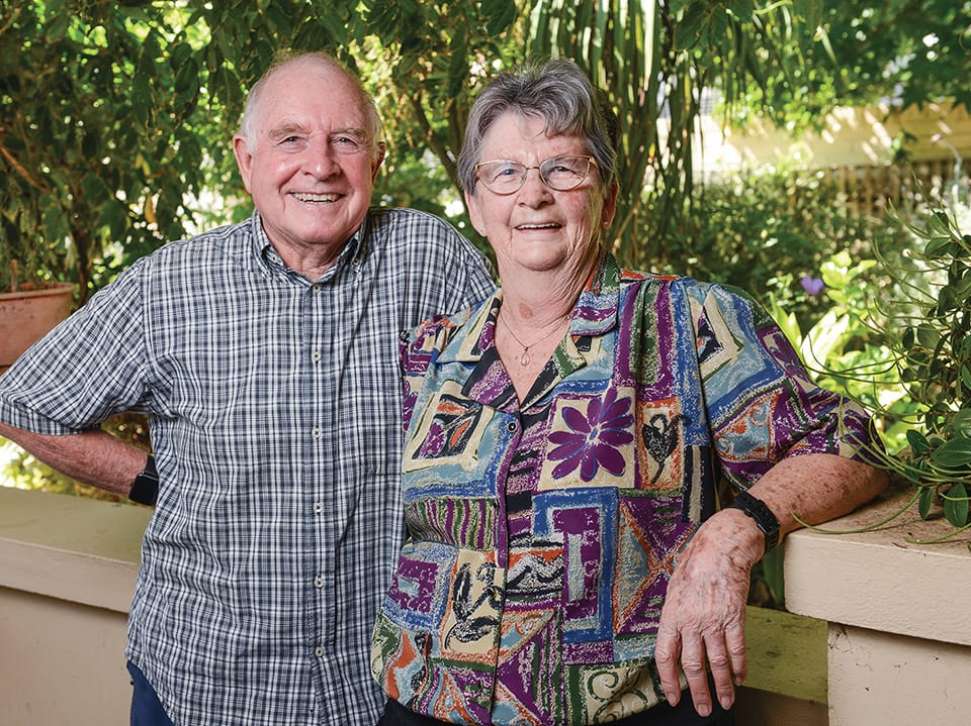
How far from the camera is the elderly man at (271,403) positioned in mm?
1868

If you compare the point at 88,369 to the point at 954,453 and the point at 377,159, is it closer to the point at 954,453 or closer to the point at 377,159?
the point at 377,159

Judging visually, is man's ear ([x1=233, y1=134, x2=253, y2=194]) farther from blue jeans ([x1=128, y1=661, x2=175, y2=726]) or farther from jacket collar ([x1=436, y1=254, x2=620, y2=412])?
blue jeans ([x1=128, y1=661, x2=175, y2=726])

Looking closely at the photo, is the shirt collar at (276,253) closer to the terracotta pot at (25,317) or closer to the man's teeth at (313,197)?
the man's teeth at (313,197)

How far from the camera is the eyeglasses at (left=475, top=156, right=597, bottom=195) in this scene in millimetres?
1661

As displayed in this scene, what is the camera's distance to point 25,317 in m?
2.49

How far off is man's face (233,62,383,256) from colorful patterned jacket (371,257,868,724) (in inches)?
16.9

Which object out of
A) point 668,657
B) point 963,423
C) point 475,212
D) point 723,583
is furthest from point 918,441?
point 475,212

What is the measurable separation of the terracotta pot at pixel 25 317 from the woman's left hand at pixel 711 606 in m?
1.58

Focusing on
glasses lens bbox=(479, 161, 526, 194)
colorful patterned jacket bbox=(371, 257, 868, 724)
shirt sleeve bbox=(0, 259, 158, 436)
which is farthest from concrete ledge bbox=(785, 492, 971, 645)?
shirt sleeve bbox=(0, 259, 158, 436)

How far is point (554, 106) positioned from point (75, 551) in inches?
56.1

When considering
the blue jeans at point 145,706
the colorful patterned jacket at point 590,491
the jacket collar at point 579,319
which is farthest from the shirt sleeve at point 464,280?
the blue jeans at point 145,706

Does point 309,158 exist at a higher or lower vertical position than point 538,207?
higher

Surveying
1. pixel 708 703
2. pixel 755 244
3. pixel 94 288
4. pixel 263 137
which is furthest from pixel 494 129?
pixel 755 244

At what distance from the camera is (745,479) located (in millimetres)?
1587
